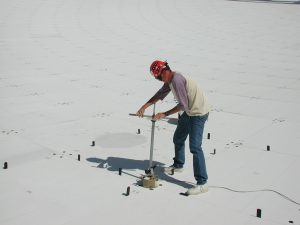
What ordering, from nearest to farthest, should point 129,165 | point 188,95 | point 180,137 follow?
point 188,95
point 180,137
point 129,165

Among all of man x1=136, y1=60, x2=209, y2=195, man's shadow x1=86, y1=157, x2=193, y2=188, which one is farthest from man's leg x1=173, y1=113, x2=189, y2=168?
man's shadow x1=86, y1=157, x2=193, y2=188

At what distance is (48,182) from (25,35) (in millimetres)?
17688

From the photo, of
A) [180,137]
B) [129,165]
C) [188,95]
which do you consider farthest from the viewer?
[129,165]

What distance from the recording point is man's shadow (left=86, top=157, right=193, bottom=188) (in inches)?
239

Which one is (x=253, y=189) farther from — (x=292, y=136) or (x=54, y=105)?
(x=54, y=105)

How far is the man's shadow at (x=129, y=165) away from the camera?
6.06m

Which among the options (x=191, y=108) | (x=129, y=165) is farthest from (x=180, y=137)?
(x=129, y=165)

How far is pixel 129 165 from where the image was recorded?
21.4ft

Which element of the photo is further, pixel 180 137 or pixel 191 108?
pixel 180 137

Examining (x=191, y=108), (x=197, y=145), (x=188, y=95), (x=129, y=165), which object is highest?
(x=188, y=95)

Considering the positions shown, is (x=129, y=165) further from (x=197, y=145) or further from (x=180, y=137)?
(x=197, y=145)

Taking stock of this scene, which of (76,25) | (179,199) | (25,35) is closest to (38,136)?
(179,199)

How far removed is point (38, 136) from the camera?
7.74 meters

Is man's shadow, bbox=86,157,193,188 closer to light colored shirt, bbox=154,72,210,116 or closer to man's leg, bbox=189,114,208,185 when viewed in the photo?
man's leg, bbox=189,114,208,185
